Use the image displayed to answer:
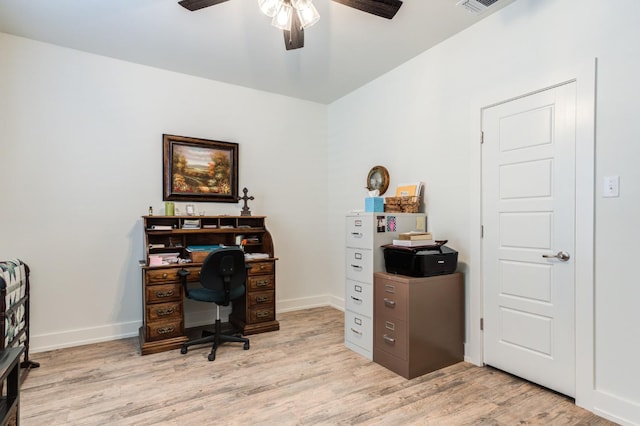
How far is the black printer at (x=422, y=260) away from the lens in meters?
2.61

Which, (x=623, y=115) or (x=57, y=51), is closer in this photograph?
(x=623, y=115)

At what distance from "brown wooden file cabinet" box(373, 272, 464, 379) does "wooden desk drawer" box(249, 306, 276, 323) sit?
1.28m

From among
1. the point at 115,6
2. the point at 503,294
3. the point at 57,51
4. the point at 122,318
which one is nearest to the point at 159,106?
the point at 57,51

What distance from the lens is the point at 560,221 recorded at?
7.36 ft

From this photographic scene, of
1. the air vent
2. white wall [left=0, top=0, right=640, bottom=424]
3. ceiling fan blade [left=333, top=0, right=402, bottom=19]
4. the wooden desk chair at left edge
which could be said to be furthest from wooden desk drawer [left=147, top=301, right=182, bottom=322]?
the air vent

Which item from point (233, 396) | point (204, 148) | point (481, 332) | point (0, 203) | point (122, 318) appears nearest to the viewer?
point (233, 396)

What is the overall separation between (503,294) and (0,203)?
14.1ft

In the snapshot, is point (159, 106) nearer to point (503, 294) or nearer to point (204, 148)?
point (204, 148)

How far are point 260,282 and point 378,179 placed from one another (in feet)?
5.71

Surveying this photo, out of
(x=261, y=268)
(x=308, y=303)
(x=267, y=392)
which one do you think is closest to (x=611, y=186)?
(x=267, y=392)

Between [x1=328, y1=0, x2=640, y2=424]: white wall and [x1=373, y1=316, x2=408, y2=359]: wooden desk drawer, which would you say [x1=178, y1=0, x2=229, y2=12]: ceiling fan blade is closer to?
[x1=328, y1=0, x2=640, y2=424]: white wall

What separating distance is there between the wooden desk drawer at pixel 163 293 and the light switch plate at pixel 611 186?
3368mm

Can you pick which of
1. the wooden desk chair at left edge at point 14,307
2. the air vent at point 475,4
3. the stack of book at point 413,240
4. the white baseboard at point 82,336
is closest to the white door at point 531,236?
the stack of book at point 413,240

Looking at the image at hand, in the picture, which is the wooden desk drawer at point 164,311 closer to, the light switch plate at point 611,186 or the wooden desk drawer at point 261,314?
the wooden desk drawer at point 261,314
